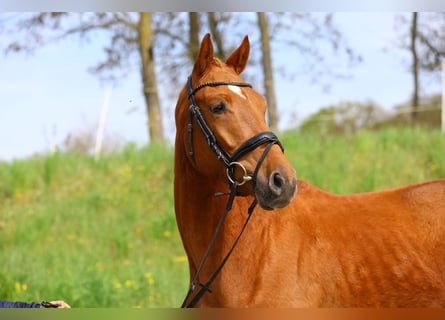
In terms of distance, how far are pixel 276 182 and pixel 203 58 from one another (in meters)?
0.79

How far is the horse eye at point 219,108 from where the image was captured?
8.46 ft

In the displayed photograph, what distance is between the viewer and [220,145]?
8.45 feet

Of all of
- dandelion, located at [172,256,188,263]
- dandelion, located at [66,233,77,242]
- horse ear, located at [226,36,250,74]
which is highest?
horse ear, located at [226,36,250,74]

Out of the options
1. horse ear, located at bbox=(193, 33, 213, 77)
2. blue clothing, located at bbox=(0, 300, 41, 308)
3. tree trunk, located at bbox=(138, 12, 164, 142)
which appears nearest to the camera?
blue clothing, located at bbox=(0, 300, 41, 308)

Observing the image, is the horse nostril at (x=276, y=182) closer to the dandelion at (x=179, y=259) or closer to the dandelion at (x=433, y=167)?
the dandelion at (x=179, y=259)

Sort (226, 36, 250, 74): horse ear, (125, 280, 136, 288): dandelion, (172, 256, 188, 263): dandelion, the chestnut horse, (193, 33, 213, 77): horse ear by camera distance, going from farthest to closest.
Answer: (172, 256, 188, 263): dandelion < (125, 280, 136, 288): dandelion < (226, 36, 250, 74): horse ear < (193, 33, 213, 77): horse ear < the chestnut horse

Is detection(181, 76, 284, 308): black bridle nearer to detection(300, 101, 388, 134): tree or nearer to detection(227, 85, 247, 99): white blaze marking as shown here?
detection(227, 85, 247, 99): white blaze marking

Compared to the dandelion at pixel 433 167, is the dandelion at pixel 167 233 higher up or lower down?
lower down

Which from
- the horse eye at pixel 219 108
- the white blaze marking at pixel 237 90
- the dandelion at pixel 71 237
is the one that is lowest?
the dandelion at pixel 71 237

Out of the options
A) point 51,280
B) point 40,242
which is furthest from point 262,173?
point 40,242

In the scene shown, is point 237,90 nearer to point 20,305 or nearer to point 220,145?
point 220,145

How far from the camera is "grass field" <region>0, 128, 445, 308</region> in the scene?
19.3ft

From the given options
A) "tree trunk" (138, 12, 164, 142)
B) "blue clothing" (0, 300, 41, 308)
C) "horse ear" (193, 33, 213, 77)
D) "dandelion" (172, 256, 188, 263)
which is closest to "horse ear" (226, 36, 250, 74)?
"horse ear" (193, 33, 213, 77)

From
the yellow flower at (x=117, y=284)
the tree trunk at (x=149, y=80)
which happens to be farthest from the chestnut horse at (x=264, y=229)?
the tree trunk at (x=149, y=80)
